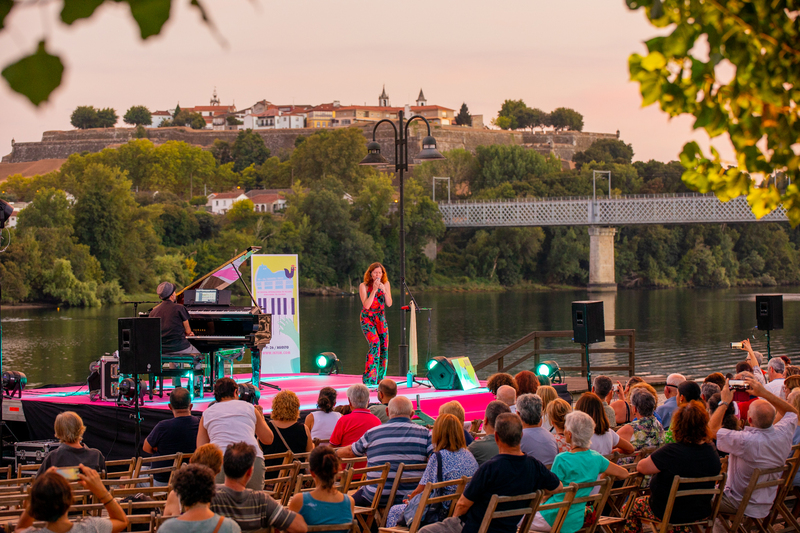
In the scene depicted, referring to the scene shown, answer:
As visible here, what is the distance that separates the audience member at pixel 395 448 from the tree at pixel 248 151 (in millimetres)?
102502

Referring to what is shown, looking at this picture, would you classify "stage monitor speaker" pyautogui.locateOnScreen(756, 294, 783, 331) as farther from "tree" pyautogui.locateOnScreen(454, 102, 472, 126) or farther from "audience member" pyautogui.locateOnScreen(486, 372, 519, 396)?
"tree" pyautogui.locateOnScreen(454, 102, 472, 126)

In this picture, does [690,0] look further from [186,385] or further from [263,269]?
[263,269]

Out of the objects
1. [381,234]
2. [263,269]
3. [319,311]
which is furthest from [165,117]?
[263,269]

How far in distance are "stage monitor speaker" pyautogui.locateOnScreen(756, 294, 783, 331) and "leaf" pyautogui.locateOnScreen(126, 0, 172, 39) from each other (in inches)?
432

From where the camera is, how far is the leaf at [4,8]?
1197 mm

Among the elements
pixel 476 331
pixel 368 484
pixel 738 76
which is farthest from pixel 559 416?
pixel 476 331

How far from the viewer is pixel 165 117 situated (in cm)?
13900

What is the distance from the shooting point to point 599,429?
5184 millimetres

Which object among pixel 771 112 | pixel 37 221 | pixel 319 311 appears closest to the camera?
pixel 771 112

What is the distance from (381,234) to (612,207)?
17.7 metres

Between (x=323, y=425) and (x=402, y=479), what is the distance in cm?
149

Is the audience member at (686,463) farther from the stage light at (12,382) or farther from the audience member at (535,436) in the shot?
the stage light at (12,382)

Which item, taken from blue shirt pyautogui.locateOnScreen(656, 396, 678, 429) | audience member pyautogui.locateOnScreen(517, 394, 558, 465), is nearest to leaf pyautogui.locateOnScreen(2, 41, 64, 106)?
audience member pyautogui.locateOnScreen(517, 394, 558, 465)

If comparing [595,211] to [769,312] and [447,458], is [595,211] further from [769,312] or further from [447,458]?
[447,458]
